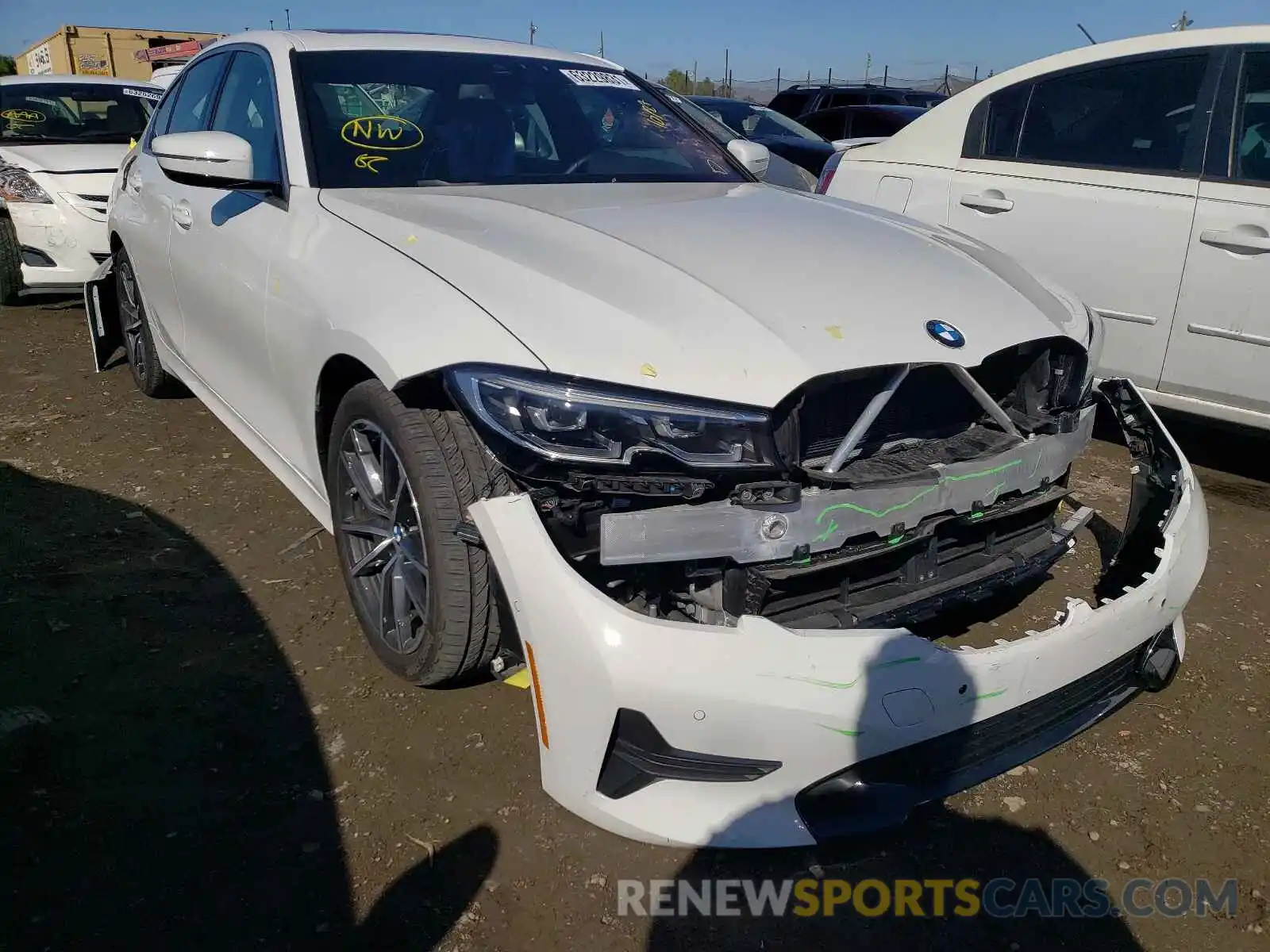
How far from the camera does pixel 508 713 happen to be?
2.47 m

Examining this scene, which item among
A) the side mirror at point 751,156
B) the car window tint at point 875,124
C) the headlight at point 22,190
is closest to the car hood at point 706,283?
the side mirror at point 751,156

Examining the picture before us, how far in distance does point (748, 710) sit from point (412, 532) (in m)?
0.97

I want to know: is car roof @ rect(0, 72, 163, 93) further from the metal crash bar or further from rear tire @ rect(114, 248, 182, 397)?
the metal crash bar

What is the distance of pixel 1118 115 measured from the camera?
159 inches

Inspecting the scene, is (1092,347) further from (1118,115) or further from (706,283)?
(1118,115)

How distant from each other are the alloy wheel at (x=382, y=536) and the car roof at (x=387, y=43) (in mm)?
1470

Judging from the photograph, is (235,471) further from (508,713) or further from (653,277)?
(653,277)

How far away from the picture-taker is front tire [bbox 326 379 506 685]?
6.91 feet

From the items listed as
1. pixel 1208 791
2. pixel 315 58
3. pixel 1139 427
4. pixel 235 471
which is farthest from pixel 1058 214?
pixel 235 471

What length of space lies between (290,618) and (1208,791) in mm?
2447

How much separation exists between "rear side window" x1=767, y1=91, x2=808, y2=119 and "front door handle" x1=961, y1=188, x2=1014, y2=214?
1055 cm

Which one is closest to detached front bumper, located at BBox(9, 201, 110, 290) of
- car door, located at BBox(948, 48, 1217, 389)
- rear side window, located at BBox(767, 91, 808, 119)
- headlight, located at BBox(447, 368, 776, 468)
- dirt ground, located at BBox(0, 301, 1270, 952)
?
dirt ground, located at BBox(0, 301, 1270, 952)

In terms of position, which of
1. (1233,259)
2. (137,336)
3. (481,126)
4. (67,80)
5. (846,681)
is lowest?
(137,336)

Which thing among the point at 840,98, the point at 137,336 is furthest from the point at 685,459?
the point at 840,98
